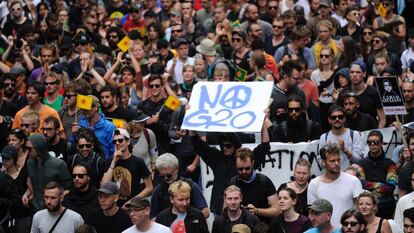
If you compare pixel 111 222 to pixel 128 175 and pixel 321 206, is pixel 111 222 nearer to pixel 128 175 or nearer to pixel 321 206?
pixel 128 175

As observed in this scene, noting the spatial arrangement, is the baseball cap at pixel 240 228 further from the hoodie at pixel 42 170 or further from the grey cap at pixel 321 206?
the hoodie at pixel 42 170

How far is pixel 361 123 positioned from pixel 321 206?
3.79 metres

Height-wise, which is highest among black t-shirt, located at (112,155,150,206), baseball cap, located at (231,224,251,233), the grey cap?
black t-shirt, located at (112,155,150,206)

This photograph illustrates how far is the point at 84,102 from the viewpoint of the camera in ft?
61.6

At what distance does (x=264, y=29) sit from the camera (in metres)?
24.9

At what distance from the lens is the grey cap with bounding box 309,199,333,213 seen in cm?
1555

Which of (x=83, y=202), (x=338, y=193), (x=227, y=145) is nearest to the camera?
(x=83, y=202)

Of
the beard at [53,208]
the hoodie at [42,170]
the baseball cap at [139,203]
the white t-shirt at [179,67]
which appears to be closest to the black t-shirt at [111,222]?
the beard at [53,208]

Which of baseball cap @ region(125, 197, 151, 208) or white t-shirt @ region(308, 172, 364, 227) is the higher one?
white t-shirt @ region(308, 172, 364, 227)

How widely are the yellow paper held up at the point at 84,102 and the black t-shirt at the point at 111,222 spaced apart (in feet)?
8.66

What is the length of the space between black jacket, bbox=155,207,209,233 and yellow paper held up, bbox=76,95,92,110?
2.88 metres

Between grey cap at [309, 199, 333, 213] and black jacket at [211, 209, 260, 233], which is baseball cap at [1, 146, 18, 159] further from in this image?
grey cap at [309, 199, 333, 213]

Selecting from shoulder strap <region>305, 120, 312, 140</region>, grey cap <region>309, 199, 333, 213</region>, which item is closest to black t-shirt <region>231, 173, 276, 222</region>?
grey cap <region>309, 199, 333, 213</region>

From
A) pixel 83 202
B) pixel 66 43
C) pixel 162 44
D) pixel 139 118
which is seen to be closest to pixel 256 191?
pixel 83 202
